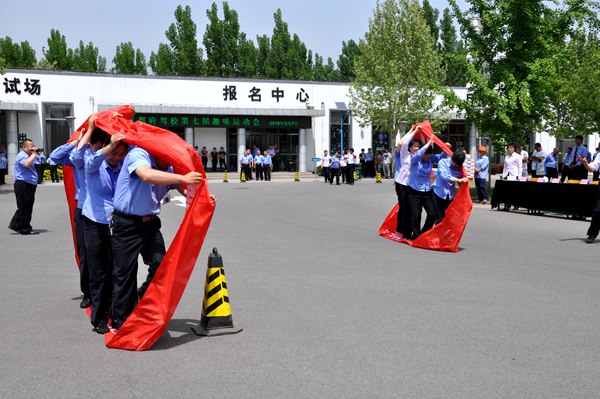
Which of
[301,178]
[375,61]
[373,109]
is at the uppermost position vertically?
[375,61]

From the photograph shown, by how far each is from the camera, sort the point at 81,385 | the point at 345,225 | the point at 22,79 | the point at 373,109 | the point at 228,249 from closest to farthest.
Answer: the point at 81,385 < the point at 228,249 < the point at 345,225 < the point at 22,79 < the point at 373,109

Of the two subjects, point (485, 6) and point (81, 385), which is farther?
point (485, 6)

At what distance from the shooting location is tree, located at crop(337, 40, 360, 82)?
65.6 meters

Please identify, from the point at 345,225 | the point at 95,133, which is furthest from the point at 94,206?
the point at 345,225

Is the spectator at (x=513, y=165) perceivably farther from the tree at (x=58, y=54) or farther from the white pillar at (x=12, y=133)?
the tree at (x=58, y=54)

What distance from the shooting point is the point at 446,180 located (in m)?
11.2

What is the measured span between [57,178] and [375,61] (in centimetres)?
2085

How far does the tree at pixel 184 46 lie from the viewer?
54.5 m

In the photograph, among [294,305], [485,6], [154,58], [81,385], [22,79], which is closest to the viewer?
[81,385]

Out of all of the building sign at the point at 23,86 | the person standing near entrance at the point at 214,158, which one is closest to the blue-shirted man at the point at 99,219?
the building sign at the point at 23,86

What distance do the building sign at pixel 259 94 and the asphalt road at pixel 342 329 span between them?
32.3 m

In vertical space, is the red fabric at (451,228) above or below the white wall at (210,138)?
below

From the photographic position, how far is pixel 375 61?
41.8 metres

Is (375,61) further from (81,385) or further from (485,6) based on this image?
(81,385)
